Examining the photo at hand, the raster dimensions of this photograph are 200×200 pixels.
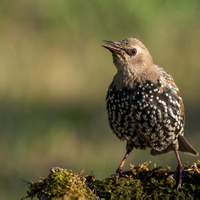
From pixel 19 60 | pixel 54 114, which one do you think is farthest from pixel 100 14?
pixel 54 114

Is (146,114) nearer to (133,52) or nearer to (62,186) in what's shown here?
(133,52)

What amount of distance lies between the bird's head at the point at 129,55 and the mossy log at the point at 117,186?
3.86ft

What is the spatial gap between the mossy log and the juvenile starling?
19.3 inches

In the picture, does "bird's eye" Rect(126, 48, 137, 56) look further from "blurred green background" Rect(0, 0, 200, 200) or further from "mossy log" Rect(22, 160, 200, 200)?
"blurred green background" Rect(0, 0, 200, 200)

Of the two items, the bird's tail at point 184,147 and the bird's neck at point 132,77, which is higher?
the bird's neck at point 132,77

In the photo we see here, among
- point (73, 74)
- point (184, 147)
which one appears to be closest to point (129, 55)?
point (184, 147)

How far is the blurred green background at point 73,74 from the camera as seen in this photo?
661 cm

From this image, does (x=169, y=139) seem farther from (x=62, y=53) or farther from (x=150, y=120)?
(x=62, y=53)

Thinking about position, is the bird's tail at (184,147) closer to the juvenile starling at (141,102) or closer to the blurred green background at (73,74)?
the juvenile starling at (141,102)

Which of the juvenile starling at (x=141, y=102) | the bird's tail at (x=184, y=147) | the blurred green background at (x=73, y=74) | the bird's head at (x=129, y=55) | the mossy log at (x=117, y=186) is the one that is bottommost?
the mossy log at (x=117, y=186)

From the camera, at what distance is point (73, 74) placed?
8289mm

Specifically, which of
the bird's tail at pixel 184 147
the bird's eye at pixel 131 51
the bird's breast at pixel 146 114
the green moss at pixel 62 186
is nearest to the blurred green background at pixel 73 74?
the bird's tail at pixel 184 147

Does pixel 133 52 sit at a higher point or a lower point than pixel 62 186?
higher

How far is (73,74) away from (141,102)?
4.14m
